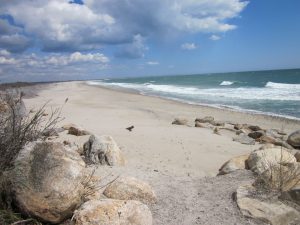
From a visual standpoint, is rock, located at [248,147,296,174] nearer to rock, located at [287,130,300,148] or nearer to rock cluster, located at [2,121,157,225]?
rock cluster, located at [2,121,157,225]

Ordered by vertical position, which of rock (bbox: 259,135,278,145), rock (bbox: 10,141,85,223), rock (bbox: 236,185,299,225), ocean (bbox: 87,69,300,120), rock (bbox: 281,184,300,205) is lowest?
ocean (bbox: 87,69,300,120)

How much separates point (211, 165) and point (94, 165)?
9.23 feet

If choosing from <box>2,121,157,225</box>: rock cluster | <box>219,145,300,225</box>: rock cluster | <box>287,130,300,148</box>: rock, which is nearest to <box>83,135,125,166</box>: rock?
<box>2,121,157,225</box>: rock cluster

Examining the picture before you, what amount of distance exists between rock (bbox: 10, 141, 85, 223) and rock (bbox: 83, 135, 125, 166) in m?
2.38

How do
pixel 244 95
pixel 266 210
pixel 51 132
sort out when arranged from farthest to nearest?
pixel 244 95, pixel 51 132, pixel 266 210

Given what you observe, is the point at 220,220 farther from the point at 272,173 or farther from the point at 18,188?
the point at 18,188

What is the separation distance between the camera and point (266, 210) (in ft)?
13.2

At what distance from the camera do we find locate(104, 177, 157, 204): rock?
4500 millimetres

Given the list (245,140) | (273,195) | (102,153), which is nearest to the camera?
(273,195)

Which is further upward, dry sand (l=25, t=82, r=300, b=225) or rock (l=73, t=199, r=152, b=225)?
rock (l=73, t=199, r=152, b=225)

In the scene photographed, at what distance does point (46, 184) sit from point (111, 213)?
2.45 ft

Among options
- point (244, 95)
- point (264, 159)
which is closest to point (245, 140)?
point (264, 159)

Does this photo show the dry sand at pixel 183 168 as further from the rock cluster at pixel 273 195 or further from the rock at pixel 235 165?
the rock at pixel 235 165

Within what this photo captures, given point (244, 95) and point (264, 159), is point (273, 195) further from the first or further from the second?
point (244, 95)
